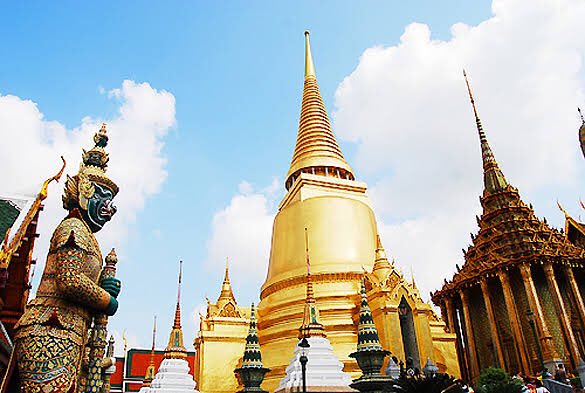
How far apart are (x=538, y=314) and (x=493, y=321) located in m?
2.44

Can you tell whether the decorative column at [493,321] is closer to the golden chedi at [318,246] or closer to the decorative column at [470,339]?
the decorative column at [470,339]

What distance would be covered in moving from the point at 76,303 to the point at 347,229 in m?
14.1

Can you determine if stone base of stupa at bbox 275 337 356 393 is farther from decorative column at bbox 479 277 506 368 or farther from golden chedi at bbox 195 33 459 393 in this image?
decorative column at bbox 479 277 506 368

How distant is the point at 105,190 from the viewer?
5406 mm

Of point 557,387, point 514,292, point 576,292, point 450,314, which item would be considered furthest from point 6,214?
point 450,314

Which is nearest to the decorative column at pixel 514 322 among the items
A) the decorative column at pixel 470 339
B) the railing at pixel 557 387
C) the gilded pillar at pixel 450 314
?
the decorative column at pixel 470 339

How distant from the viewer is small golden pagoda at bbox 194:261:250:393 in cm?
1467

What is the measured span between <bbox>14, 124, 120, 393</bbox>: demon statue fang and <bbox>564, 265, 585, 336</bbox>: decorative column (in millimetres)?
20677

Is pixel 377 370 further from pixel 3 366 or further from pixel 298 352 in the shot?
pixel 3 366

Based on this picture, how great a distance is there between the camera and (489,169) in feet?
81.6

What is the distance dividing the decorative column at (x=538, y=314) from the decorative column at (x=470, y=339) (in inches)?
139

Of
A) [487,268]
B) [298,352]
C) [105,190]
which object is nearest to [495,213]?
[487,268]

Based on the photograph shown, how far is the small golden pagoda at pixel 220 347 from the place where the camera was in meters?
14.7

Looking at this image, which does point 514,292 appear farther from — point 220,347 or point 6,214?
point 6,214
